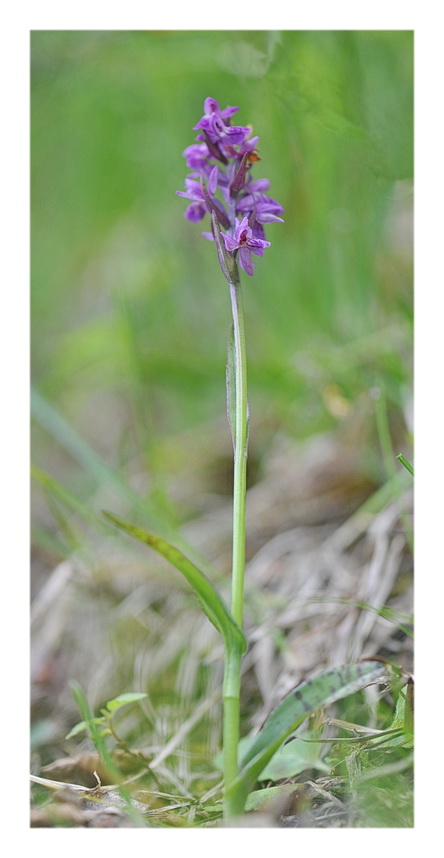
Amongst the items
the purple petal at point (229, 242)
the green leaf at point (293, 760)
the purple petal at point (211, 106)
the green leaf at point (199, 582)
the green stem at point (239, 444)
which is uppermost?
the purple petal at point (211, 106)

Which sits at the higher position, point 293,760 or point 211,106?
point 211,106

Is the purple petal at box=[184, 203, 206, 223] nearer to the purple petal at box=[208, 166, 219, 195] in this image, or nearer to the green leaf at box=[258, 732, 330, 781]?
the purple petal at box=[208, 166, 219, 195]

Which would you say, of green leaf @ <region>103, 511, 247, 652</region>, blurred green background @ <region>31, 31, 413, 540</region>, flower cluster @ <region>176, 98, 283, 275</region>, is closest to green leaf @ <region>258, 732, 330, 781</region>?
green leaf @ <region>103, 511, 247, 652</region>

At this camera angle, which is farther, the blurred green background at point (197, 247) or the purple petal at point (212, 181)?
the blurred green background at point (197, 247)

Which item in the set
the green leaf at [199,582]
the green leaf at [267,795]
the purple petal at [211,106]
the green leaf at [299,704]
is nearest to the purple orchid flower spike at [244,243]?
the purple petal at [211,106]

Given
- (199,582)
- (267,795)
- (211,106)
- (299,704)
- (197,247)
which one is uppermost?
(197,247)

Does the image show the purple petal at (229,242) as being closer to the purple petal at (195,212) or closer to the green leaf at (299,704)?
the purple petal at (195,212)

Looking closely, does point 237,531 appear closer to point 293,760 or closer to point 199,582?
point 199,582

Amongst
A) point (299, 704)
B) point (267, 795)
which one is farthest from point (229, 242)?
point (267, 795)
